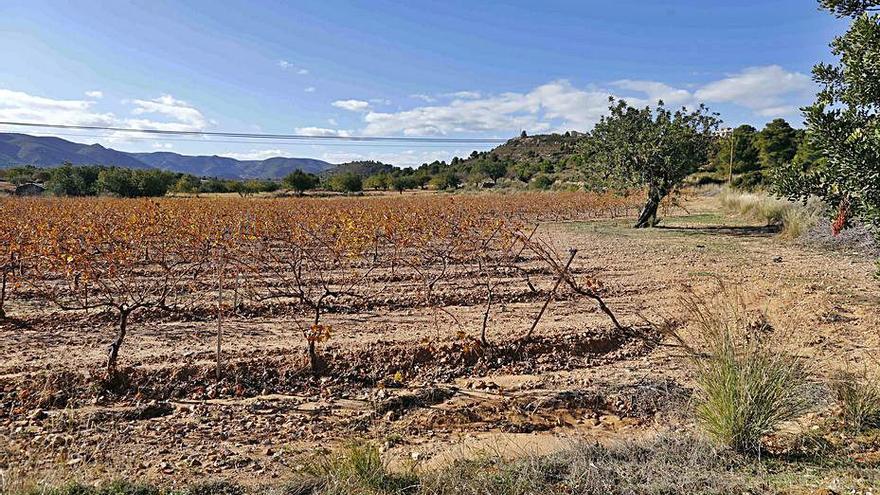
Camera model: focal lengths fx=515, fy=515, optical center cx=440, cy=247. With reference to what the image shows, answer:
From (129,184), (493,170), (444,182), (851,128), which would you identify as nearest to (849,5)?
(851,128)

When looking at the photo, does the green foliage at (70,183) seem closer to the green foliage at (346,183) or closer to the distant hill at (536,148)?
the green foliage at (346,183)

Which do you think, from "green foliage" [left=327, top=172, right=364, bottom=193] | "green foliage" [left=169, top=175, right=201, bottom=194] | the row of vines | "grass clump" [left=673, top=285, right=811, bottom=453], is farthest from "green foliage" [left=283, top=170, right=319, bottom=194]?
"grass clump" [left=673, top=285, right=811, bottom=453]

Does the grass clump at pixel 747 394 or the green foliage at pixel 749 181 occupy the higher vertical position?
the green foliage at pixel 749 181

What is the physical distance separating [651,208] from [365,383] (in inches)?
587

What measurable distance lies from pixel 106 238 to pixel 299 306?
16.7 feet

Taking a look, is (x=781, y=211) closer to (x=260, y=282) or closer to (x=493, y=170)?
(x=260, y=282)

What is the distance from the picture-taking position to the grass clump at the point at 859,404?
3.28 m

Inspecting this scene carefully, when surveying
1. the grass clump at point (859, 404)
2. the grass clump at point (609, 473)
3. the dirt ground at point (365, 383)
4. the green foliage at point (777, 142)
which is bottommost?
the dirt ground at point (365, 383)

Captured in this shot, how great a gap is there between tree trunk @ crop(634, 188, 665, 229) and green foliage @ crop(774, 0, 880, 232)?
43.4 feet

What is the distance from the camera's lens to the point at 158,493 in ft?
8.93

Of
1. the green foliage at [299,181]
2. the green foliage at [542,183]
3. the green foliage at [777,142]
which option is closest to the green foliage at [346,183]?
the green foliage at [299,181]

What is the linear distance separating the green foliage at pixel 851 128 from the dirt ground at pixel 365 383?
1.30 metres

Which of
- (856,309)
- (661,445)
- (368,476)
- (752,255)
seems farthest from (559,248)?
(368,476)

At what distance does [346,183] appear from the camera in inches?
2156
